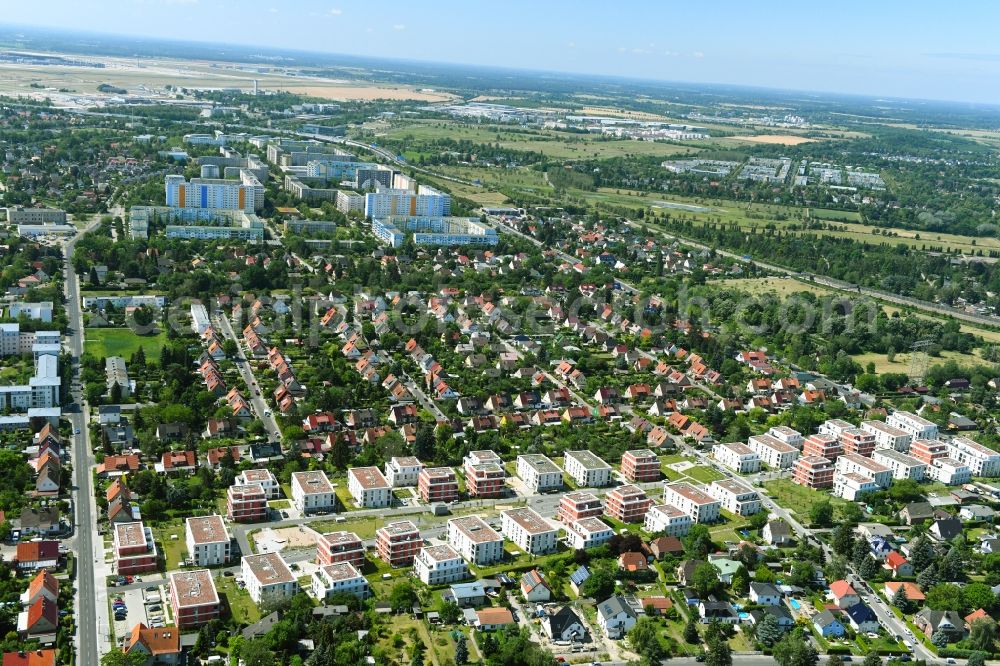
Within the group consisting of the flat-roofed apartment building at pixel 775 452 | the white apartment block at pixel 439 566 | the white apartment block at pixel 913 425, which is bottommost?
the white apartment block at pixel 439 566

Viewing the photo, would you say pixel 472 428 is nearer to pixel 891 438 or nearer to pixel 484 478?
pixel 484 478

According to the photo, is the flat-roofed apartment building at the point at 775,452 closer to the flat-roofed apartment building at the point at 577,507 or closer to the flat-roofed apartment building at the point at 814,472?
the flat-roofed apartment building at the point at 814,472

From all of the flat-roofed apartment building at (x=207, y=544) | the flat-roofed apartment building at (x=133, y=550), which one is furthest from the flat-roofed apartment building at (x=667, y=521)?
the flat-roofed apartment building at (x=133, y=550)

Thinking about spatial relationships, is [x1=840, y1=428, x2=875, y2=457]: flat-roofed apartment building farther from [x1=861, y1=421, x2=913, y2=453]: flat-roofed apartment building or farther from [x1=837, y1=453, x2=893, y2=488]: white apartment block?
[x1=837, y1=453, x2=893, y2=488]: white apartment block

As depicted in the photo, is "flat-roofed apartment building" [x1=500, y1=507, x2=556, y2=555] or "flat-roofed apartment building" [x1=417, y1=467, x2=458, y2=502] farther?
"flat-roofed apartment building" [x1=417, y1=467, x2=458, y2=502]

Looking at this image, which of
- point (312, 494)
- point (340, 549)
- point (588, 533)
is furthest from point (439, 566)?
point (312, 494)

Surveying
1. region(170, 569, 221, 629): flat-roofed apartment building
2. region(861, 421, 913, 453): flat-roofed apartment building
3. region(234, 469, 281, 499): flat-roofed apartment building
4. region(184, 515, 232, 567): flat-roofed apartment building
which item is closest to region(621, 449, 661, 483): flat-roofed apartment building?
region(861, 421, 913, 453): flat-roofed apartment building
